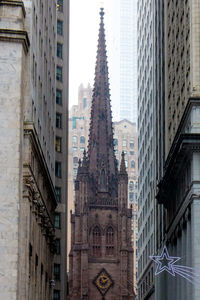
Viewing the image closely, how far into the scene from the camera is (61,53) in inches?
3878

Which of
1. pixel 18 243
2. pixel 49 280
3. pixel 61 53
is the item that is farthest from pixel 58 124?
pixel 18 243

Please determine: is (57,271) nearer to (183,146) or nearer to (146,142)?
(146,142)

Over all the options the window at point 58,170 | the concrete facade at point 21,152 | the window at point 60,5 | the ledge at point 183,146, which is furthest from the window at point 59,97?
the concrete facade at point 21,152

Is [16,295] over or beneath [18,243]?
beneath

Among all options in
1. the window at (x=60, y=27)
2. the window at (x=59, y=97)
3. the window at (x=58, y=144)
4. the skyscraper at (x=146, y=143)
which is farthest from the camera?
the skyscraper at (x=146, y=143)

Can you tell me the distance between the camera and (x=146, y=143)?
108500 millimetres

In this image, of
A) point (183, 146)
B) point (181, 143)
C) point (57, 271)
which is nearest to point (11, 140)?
point (183, 146)

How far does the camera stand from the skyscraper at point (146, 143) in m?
99.5

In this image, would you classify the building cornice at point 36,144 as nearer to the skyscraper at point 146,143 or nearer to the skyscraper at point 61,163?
the skyscraper at point 61,163

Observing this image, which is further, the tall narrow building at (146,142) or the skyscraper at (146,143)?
the skyscraper at (146,143)

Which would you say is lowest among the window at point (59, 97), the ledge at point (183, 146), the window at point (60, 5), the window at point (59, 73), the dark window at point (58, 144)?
the ledge at point (183, 146)

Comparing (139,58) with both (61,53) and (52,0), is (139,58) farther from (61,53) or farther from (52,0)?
(52,0)

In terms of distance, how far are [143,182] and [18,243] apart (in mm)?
65400

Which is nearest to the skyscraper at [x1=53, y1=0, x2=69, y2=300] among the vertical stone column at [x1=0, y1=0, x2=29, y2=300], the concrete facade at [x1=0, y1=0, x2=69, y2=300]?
the concrete facade at [x1=0, y1=0, x2=69, y2=300]
